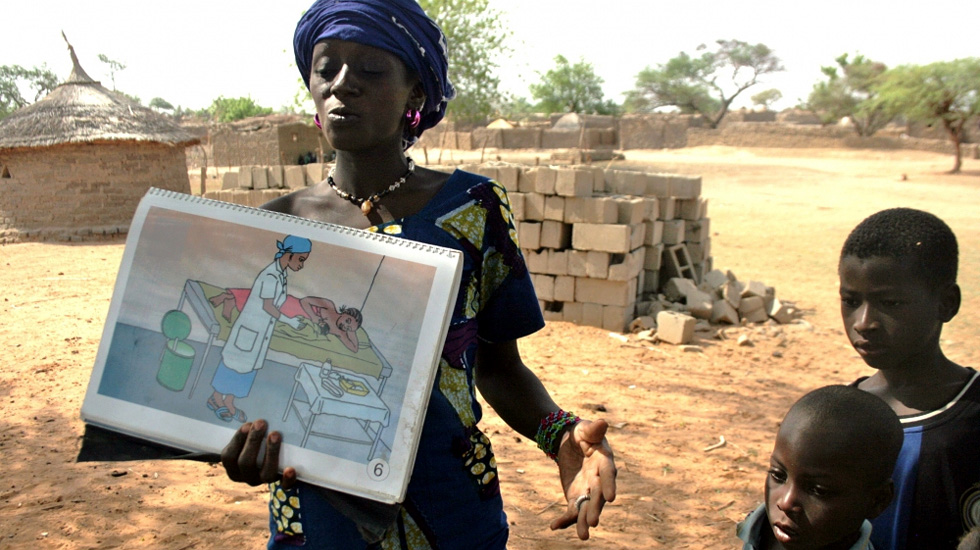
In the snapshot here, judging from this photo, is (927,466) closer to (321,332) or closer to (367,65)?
(321,332)

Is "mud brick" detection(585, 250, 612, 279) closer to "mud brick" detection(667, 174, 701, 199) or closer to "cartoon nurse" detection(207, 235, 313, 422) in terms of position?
"mud brick" detection(667, 174, 701, 199)

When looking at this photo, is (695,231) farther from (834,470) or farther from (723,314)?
(834,470)

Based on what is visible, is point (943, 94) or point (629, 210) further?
point (943, 94)

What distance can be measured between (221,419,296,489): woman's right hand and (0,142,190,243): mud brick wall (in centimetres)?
1331

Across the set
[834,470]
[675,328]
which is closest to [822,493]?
[834,470]

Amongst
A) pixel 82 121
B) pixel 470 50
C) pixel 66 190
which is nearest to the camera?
pixel 82 121

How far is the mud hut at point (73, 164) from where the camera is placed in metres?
12.6

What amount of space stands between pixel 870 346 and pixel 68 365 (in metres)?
6.16

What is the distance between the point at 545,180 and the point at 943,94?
72.8ft

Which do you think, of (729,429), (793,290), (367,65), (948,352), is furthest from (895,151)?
(367,65)

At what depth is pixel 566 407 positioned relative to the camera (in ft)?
18.3

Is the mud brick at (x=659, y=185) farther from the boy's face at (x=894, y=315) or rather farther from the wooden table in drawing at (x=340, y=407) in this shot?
the wooden table in drawing at (x=340, y=407)

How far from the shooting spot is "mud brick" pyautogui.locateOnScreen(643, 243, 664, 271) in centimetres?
863

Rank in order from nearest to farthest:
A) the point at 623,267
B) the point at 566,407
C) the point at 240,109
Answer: the point at 566,407
the point at 623,267
the point at 240,109
